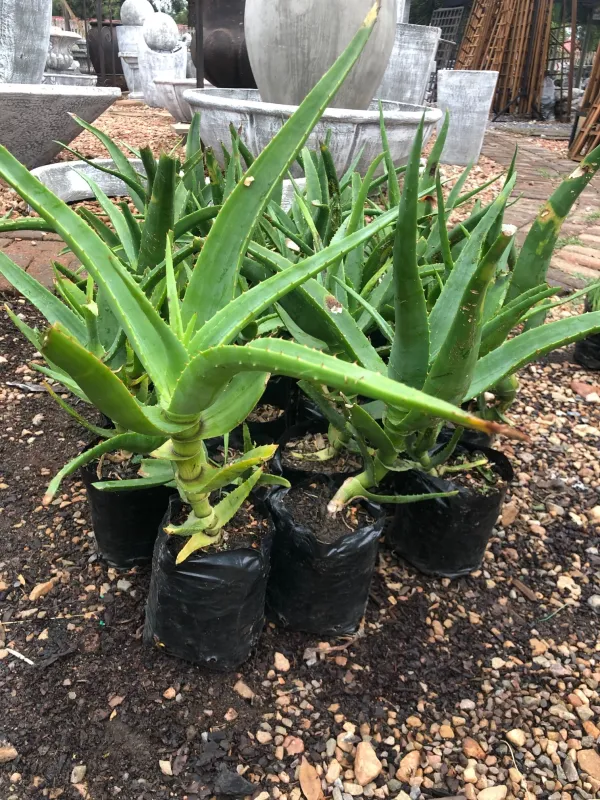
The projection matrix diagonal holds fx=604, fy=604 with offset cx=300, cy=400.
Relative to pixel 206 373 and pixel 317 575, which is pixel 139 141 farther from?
pixel 206 373

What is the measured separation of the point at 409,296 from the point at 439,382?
0.14 meters

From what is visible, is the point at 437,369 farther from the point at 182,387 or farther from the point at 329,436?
the point at 329,436

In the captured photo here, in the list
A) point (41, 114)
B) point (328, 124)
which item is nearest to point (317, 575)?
point (328, 124)

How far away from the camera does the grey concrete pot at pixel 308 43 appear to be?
3283mm

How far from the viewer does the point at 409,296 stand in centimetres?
81

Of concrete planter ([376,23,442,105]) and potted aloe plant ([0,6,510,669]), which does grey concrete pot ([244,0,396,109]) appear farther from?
A: potted aloe plant ([0,6,510,669])

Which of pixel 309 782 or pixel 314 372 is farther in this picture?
pixel 309 782

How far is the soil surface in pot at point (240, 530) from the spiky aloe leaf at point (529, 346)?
0.49 metres

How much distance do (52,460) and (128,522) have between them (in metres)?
0.49

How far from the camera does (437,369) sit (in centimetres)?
85

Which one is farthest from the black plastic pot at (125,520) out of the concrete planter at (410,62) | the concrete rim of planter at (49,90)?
the concrete planter at (410,62)

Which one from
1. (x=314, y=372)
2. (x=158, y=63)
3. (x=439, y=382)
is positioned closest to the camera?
(x=314, y=372)

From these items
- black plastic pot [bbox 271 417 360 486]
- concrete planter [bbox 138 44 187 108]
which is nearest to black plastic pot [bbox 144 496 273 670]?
black plastic pot [bbox 271 417 360 486]

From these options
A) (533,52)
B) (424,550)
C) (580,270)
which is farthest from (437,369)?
(533,52)
